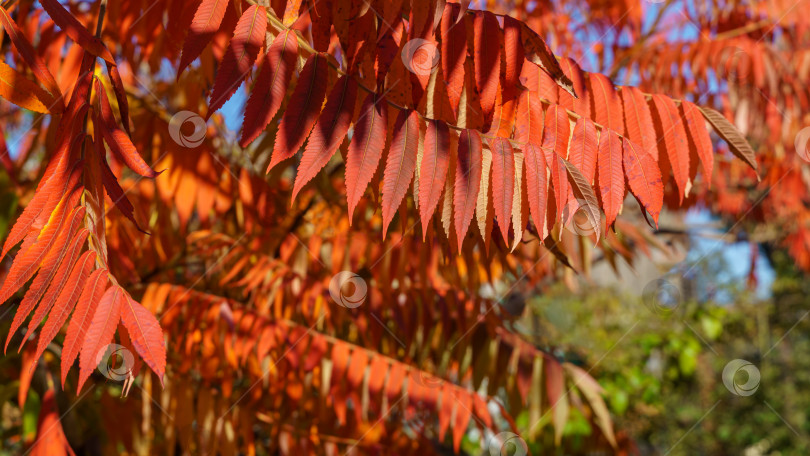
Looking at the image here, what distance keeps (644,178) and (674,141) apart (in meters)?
0.28

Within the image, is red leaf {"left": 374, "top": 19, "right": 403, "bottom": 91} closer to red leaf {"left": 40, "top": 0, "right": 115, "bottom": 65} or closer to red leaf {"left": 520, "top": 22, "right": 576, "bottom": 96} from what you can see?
red leaf {"left": 520, "top": 22, "right": 576, "bottom": 96}

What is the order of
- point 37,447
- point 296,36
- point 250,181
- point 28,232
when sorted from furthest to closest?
point 250,181, point 37,447, point 296,36, point 28,232

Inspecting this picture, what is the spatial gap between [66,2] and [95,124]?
1358 mm

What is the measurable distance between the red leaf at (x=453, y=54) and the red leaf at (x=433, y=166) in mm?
63

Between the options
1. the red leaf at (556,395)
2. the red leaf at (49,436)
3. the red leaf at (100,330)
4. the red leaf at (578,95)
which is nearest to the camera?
the red leaf at (100,330)

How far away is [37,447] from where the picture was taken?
64.6 inches

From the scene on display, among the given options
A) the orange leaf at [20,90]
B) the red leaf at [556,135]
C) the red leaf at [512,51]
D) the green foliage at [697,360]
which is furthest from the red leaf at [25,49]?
Answer: the green foliage at [697,360]

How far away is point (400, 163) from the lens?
1078mm

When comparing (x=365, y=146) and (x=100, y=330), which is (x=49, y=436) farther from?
(x=365, y=146)

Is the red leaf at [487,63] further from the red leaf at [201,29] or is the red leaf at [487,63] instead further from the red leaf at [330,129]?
the red leaf at [201,29]

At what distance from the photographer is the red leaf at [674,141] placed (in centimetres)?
142

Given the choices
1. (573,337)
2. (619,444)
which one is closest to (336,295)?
(619,444)

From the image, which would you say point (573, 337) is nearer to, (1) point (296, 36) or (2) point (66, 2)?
(2) point (66, 2)

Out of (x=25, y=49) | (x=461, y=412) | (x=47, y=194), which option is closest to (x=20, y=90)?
(x=25, y=49)
